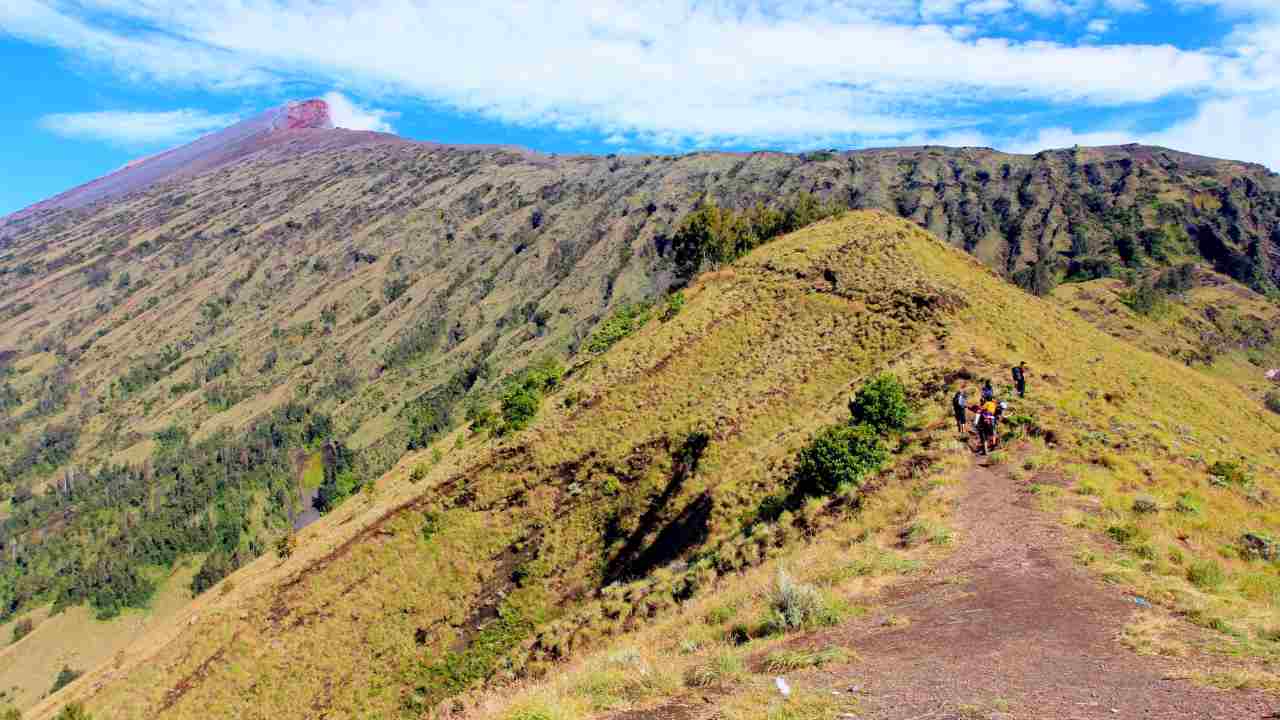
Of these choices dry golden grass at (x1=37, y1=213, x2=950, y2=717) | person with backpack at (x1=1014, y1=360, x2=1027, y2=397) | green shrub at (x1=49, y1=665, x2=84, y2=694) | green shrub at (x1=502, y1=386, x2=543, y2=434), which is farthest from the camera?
green shrub at (x1=49, y1=665, x2=84, y2=694)

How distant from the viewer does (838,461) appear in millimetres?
22156

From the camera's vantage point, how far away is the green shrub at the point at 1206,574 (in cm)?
1271

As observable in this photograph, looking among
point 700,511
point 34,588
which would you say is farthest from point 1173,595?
point 34,588

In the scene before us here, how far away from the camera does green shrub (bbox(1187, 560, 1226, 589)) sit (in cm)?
1271

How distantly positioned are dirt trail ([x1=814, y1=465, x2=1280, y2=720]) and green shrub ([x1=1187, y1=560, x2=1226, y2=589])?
1860 mm

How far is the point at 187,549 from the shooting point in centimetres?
18788

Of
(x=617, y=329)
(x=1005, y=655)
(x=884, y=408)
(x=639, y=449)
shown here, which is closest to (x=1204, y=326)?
(x=617, y=329)

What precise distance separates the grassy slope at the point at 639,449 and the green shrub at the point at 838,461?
14.4ft

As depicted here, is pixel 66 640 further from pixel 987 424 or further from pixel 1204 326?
pixel 1204 326

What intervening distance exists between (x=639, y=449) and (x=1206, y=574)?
3036 cm

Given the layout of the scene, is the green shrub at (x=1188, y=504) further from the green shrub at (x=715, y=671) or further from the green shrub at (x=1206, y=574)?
the green shrub at (x=715, y=671)

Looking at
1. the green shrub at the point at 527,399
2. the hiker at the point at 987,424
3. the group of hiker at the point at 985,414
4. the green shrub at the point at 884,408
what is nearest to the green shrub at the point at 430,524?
the green shrub at the point at 527,399

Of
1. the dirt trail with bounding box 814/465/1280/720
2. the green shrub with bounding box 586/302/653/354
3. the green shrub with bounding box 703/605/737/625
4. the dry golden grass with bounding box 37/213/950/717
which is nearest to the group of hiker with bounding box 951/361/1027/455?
the dirt trail with bounding box 814/465/1280/720

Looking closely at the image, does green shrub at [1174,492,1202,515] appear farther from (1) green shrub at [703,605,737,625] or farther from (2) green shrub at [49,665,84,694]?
(2) green shrub at [49,665,84,694]
